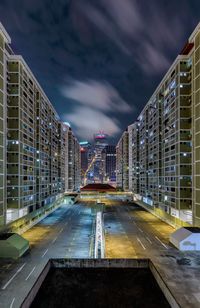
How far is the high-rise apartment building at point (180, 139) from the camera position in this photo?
2211 inches

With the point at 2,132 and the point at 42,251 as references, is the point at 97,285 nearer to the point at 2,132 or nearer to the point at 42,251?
the point at 42,251

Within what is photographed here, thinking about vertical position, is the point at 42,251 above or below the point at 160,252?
below

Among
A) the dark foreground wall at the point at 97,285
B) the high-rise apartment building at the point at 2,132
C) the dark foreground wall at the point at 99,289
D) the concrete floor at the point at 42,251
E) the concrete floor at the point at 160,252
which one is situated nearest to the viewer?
the dark foreground wall at the point at 99,289

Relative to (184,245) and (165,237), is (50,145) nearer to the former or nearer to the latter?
(165,237)

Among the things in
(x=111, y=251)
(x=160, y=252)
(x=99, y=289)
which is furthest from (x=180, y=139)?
(x=99, y=289)

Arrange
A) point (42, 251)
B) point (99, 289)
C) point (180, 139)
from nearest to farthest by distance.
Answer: point (99, 289)
point (42, 251)
point (180, 139)

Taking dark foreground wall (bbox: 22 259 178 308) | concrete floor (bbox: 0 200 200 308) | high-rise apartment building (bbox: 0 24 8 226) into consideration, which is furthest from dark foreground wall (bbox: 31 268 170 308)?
high-rise apartment building (bbox: 0 24 8 226)

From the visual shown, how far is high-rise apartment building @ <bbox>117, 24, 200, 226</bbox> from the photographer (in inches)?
2211

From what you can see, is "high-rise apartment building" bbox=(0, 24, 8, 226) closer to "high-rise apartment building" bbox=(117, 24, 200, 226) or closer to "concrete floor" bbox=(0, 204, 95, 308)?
"concrete floor" bbox=(0, 204, 95, 308)

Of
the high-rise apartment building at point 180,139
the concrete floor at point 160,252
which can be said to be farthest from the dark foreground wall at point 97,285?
the high-rise apartment building at point 180,139

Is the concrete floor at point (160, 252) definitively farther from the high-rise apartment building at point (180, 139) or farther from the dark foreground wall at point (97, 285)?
the high-rise apartment building at point (180, 139)

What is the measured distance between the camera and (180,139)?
215ft

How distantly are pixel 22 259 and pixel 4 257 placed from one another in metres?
3.25

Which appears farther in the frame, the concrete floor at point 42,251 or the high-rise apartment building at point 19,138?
the high-rise apartment building at point 19,138
